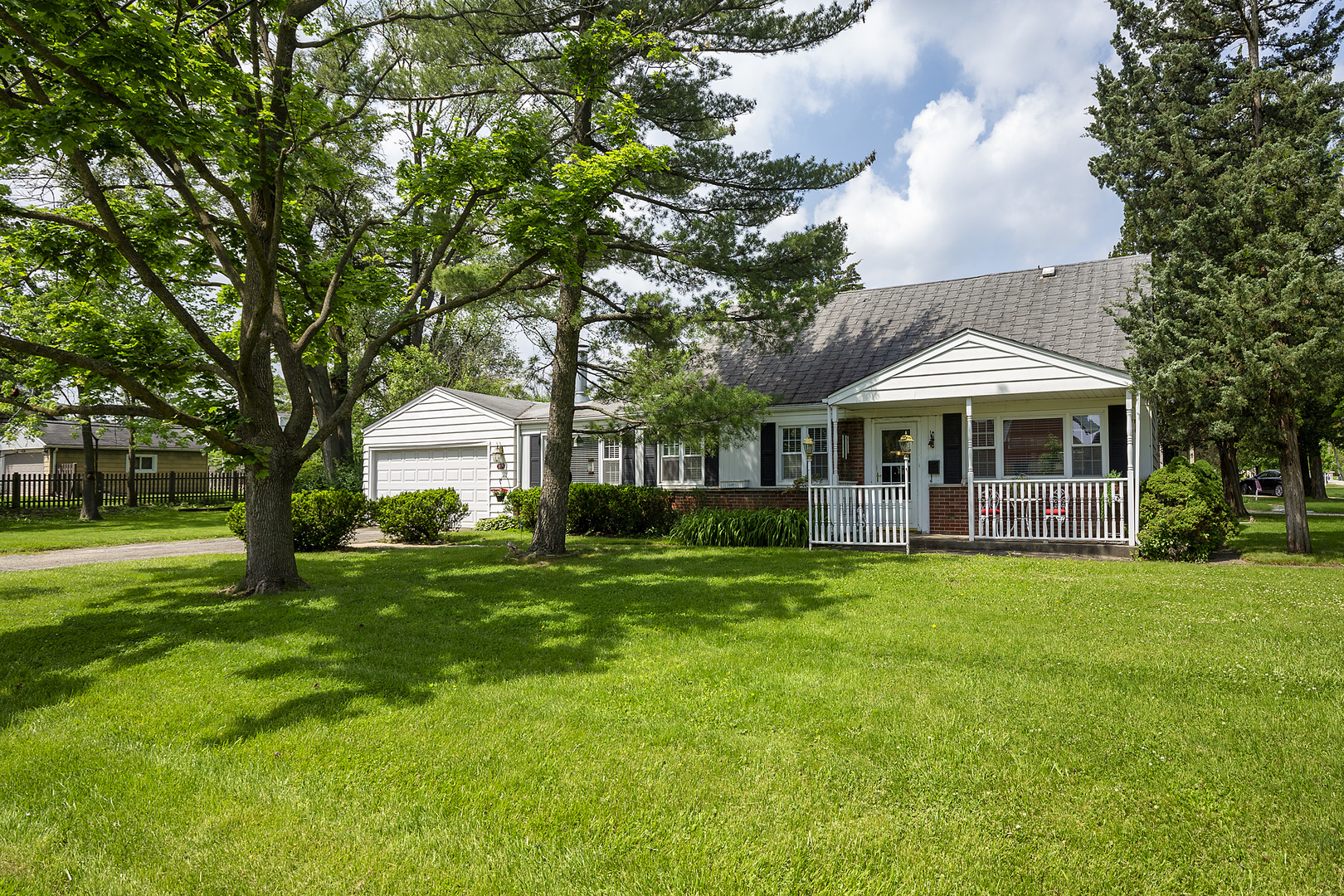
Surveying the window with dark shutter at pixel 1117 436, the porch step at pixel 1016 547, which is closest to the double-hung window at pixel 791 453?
A: the porch step at pixel 1016 547

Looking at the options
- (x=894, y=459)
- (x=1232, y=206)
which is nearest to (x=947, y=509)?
(x=894, y=459)

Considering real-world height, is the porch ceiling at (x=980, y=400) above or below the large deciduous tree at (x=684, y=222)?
below

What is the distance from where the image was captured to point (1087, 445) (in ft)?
39.6

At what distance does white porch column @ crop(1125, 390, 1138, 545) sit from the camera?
10.6 meters

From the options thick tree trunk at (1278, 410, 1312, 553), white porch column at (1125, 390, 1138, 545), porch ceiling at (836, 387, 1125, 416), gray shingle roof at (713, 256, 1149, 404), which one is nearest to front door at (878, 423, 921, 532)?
porch ceiling at (836, 387, 1125, 416)

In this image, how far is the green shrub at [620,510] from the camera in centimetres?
1496

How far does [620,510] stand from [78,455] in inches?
1329

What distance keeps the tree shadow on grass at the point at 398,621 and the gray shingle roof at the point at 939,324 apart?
4753 millimetres

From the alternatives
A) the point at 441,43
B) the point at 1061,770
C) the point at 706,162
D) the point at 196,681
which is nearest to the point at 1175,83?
the point at 706,162

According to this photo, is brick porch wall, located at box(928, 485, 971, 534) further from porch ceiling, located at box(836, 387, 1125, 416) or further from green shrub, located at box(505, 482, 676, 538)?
green shrub, located at box(505, 482, 676, 538)

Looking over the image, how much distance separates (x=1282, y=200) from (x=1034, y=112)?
14.1 ft

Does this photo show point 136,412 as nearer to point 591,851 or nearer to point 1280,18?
point 591,851

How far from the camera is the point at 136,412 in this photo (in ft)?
23.6

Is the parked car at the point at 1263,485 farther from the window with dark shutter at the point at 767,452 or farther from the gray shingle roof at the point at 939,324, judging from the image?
the window with dark shutter at the point at 767,452
